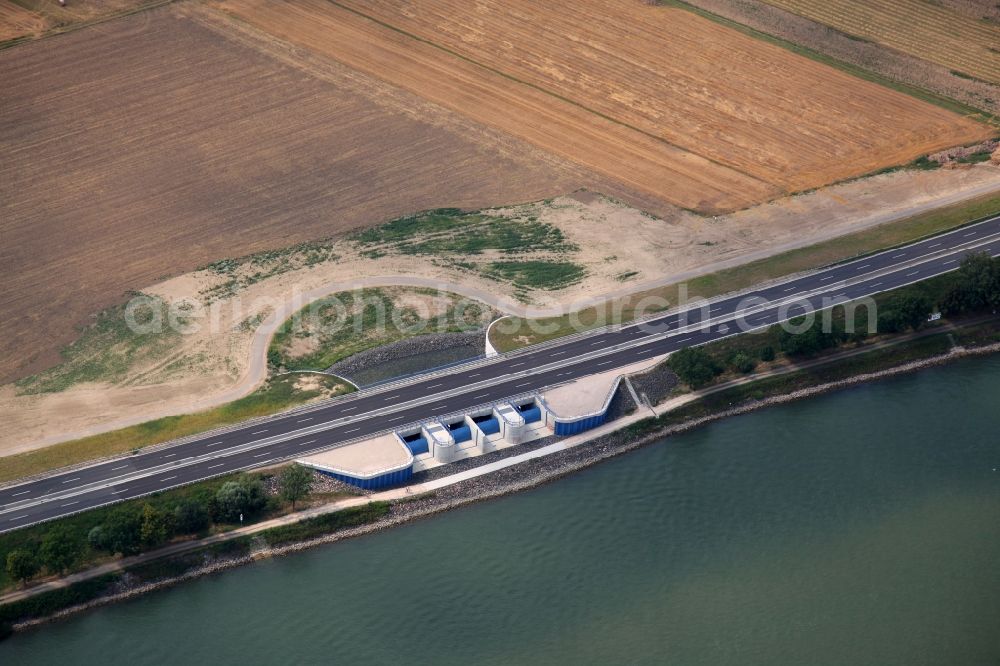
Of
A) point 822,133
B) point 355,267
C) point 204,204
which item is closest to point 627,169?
point 822,133

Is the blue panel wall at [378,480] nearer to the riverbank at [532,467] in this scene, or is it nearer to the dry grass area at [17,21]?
the riverbank at [532,467]

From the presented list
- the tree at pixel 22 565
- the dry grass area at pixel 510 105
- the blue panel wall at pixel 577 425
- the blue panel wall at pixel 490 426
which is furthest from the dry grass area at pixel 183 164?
the blue panel wall at pixel 577 425

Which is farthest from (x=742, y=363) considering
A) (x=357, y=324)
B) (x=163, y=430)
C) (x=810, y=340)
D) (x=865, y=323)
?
(x=163, y=430)

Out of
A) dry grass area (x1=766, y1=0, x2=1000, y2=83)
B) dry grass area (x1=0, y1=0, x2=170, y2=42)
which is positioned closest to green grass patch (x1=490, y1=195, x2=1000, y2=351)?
dry grass area (x1=766, y1=0, x2=1000, y2=83)

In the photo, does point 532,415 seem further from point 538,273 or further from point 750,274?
point 750,274

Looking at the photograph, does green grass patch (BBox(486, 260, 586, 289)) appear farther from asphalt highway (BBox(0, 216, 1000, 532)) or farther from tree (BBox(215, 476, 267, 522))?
tree (BBox(215, 476, 267, 522))
